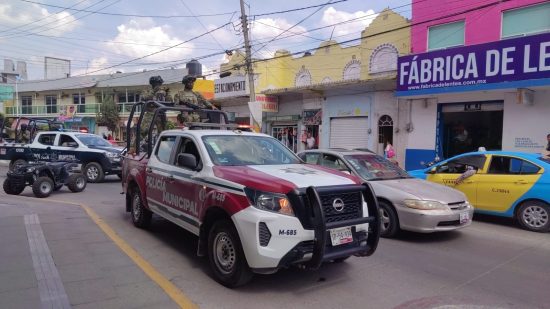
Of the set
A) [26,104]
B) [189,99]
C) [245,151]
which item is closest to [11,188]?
[189,99]

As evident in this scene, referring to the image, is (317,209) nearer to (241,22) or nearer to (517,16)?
(517,16)

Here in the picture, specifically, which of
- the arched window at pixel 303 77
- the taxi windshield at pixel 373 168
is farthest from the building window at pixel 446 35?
the taxi windshield at pixel 373 168

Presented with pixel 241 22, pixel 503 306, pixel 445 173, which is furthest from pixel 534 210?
pixel 241 22

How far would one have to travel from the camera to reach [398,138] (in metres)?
17.4

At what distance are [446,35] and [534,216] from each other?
10860mm

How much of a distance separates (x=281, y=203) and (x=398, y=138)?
45.9 ft

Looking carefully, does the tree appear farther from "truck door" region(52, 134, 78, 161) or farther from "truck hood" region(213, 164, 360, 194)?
"truck hood" region(213, 164, 360, 194)

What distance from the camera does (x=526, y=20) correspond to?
15.0 meters

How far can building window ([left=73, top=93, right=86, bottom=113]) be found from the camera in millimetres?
46188

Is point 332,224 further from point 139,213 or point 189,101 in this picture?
point 189,101

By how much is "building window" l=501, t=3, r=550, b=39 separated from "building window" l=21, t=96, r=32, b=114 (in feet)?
169

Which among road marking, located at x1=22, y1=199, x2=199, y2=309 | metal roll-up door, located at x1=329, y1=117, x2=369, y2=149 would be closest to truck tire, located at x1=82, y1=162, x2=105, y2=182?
road marking, located at x1=22, y1=199, x2=199, y2=309

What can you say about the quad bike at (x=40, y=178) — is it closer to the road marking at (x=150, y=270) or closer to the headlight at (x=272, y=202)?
the road marking at (x=150, y=270)

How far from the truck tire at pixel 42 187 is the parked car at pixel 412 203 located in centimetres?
810
